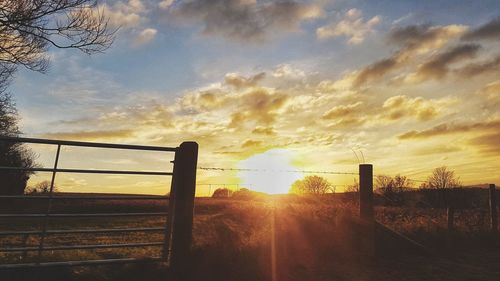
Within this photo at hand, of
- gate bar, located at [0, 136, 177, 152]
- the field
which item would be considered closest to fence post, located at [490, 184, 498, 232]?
the field

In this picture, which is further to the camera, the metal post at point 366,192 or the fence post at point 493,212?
the fence post at point 493,212

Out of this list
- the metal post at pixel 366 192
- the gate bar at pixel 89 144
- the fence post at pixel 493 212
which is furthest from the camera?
the fence post at pixel 493 212

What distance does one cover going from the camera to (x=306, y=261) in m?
7.64

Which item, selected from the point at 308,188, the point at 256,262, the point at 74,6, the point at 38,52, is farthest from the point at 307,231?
the point at 308,188

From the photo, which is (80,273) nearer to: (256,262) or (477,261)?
(256,262)

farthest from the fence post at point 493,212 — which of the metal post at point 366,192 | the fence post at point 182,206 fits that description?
the fence post at point 182,206

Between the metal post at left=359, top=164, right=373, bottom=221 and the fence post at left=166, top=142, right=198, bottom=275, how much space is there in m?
4.61

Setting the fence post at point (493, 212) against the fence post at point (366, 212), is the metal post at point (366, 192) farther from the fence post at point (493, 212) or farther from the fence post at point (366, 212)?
the fence post at point (493, 212)

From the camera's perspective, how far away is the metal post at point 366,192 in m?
9.12

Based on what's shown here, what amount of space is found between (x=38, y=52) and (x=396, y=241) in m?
12.8

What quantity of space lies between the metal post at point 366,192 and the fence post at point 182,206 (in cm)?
461

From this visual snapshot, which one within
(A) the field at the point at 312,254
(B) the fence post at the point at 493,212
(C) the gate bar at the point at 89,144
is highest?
(C) the gate bar at the point at 89,144

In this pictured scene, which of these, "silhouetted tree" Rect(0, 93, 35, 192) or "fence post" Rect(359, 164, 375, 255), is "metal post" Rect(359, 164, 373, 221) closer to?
"fence post" Rect(359, 164, 375, 255)

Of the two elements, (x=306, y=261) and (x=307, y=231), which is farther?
(x=307, y=231)
